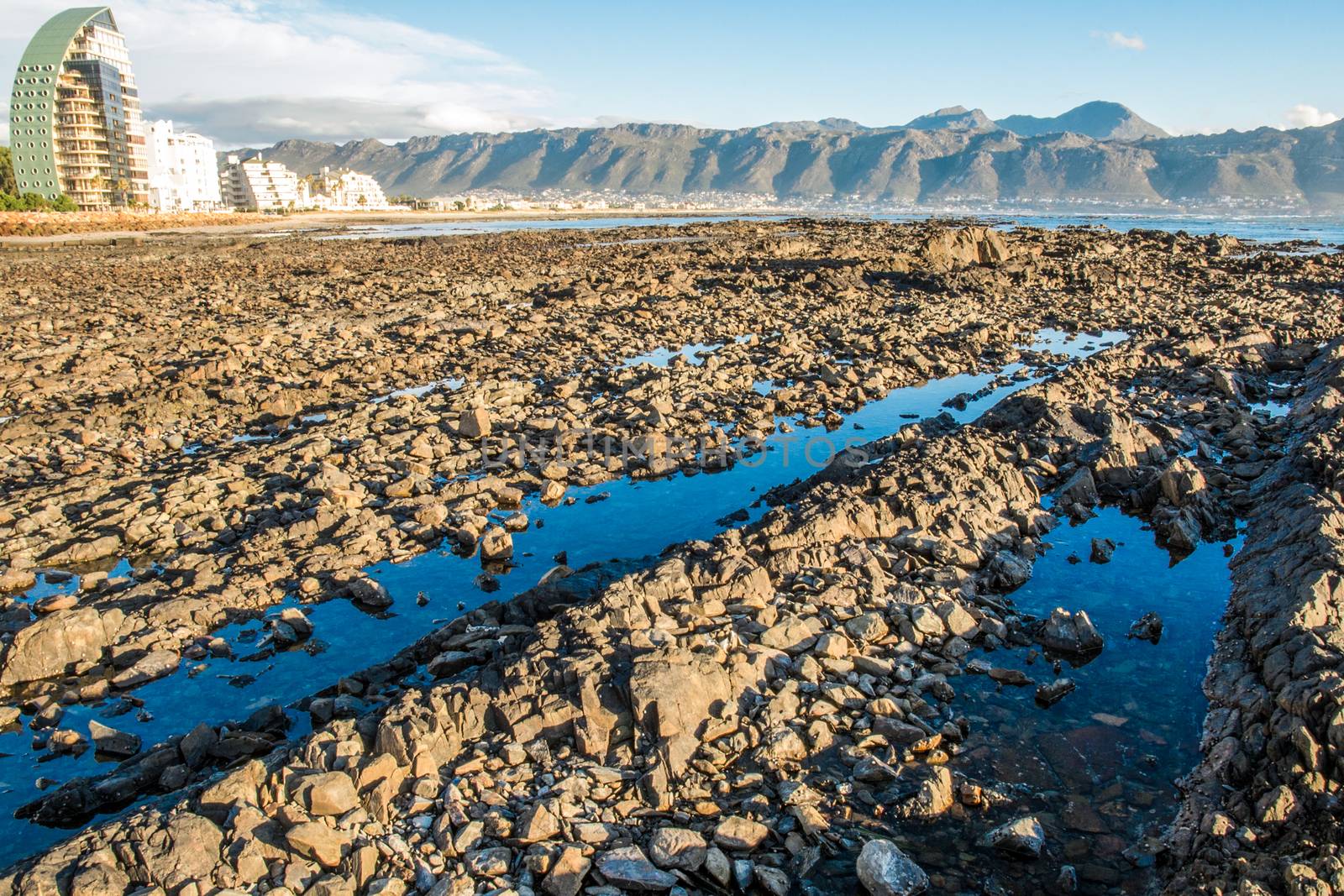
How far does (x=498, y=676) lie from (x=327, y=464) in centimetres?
715

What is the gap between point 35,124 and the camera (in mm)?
91438

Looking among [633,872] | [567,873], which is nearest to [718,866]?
[633,872]

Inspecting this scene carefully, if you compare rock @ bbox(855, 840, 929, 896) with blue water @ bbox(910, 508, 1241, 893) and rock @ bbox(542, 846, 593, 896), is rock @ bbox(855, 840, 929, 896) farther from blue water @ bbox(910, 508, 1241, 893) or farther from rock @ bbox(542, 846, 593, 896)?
rock @ bbox(542, 846, 593, 896)

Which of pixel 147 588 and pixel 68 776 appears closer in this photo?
pixel 68 776

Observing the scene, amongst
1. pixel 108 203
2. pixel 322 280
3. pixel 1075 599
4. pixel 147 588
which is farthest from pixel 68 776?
pixel 108 203

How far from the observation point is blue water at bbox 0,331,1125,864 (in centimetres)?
711

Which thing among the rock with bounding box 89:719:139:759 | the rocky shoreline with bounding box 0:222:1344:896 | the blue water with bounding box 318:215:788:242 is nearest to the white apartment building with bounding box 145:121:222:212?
the blue water with bounding box 318:215:788:242

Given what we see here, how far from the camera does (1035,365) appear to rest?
20.4m

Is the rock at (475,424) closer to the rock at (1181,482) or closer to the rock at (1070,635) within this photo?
the rock at (1070,635)

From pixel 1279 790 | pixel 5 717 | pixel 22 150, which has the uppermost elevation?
pixel 22 150

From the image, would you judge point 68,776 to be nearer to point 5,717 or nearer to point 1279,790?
point 5,717

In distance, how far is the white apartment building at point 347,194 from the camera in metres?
154

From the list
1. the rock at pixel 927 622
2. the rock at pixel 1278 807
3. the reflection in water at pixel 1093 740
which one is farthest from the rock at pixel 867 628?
the rock at pixel 1278 807

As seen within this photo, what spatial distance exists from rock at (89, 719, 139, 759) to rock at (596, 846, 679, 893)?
439cm
